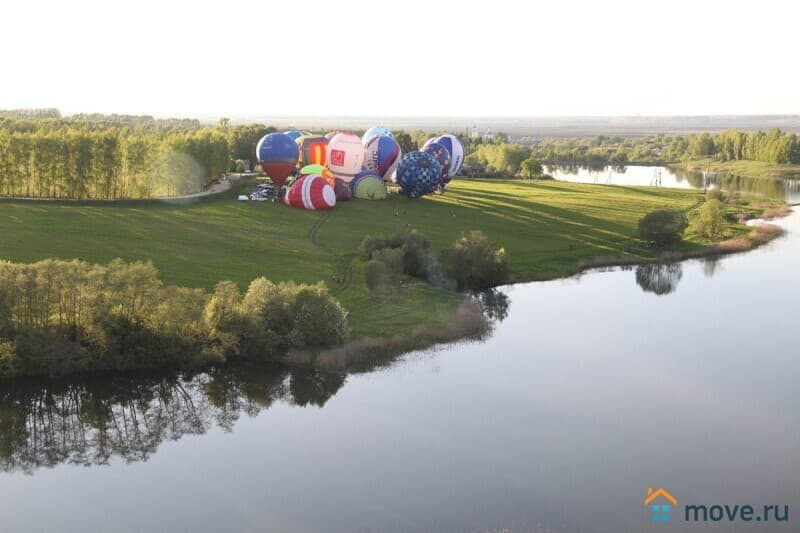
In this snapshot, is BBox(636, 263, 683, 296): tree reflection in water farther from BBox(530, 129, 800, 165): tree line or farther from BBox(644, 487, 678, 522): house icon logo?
BBox(530, 129, 800, 165): tree line

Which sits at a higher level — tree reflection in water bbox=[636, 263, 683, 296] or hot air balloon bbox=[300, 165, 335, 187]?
hot air balloon bbox=[300, 165, 335, 187]

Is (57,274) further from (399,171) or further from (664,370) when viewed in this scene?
(399,171)

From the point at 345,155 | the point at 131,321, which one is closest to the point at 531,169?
the point at 345,155

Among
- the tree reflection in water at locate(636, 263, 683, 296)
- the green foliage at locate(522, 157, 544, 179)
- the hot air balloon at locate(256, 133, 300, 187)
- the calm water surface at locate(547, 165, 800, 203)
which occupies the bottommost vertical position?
the tree reflection in water at locate(636, 263, 683, 296)

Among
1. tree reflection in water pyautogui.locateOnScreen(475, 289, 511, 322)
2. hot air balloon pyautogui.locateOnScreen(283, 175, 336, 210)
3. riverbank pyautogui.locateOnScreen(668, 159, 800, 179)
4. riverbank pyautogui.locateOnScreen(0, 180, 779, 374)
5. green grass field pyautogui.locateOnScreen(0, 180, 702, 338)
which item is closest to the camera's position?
riverbank pyautogui.locateOnScreen(0, 180, 779, 374)

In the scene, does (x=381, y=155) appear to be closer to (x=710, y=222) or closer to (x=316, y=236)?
(x=316, y=236)

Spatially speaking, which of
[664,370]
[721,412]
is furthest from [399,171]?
[721,412]

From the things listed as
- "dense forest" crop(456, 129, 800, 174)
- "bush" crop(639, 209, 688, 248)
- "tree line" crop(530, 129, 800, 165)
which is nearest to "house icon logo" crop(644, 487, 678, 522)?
"bush" crop(639, 209, 688, 248)
